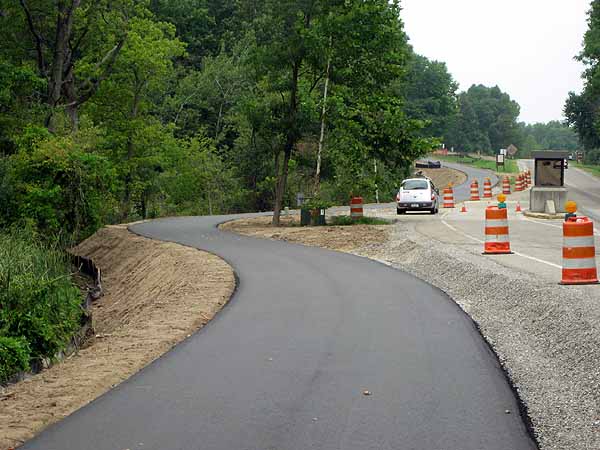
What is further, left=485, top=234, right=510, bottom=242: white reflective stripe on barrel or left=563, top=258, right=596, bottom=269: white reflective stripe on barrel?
left=485, top=234, right=510, bottom=242: white reflective stripe on barrel

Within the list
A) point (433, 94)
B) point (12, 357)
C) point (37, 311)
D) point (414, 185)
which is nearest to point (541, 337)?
point (12, 357)

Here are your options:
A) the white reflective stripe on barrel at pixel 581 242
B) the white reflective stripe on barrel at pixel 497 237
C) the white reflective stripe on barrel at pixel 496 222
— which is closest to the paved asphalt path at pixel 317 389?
the white reflective stripe on barrel at pixel 581 242

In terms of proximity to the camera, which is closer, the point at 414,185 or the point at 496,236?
the point at 496,236

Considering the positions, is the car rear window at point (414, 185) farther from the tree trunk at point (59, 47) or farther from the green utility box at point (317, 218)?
the tree trunk at point (59, 47)

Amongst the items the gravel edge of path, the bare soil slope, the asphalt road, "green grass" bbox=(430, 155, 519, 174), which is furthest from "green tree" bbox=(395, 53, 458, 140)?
the gravel edge of path

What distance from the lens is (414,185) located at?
126ft

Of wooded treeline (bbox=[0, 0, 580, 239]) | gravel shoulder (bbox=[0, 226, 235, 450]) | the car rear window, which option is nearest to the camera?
gravel shoulder (bbox=[0, 226, 235, 450])

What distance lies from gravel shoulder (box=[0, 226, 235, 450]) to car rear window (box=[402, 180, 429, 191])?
47.8 ft

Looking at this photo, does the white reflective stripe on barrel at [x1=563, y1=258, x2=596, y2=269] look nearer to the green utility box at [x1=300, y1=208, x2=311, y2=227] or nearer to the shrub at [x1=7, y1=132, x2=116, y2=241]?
the shrub at [x1=7, y1=132, x2=116, y2=241]

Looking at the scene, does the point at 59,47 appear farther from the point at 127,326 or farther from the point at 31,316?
the point at 127,326

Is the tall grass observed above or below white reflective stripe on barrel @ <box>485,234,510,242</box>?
below

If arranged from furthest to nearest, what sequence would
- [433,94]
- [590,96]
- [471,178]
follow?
[433,94] → [471,178] → [590,96]

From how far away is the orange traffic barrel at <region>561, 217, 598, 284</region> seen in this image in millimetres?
12984

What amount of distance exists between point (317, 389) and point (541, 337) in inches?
151
